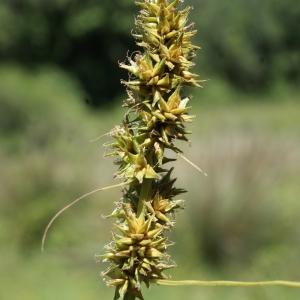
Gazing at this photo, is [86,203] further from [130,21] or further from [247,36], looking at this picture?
[247,36]

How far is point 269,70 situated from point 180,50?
107 feet

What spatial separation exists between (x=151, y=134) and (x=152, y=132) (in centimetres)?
1

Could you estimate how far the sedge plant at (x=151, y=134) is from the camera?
110cm

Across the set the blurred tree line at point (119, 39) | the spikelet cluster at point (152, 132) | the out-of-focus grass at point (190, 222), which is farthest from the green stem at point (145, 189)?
the blurred tree line at point (119, 39)

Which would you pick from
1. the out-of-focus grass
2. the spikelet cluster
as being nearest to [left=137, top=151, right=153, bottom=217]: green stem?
the spikelet cluster

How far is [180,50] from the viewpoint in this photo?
1.12 m

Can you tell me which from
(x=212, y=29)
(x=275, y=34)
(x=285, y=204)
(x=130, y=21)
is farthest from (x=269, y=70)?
(x=285, y=204)

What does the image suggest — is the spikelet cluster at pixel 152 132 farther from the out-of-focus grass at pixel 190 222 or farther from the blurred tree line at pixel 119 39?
the blurred tree line at pixel 119 39

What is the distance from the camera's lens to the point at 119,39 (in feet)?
98.7

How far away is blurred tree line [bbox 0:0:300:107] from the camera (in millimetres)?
28734

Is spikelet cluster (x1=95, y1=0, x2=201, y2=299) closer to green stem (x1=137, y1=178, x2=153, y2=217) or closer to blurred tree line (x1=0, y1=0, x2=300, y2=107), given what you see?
green stem (x1=137, y1=178, x2=153, y2=217)

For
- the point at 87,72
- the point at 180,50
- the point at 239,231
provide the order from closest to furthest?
1. the point at 180,50
2. the point at 239,231
3. the point at 87,72

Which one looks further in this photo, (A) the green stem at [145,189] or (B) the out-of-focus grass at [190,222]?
(B) the out-of-focus grass at [190,222]

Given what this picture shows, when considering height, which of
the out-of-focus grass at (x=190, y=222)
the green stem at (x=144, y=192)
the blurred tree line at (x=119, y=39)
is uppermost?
the blurred tree line at (x=119, y=39)
